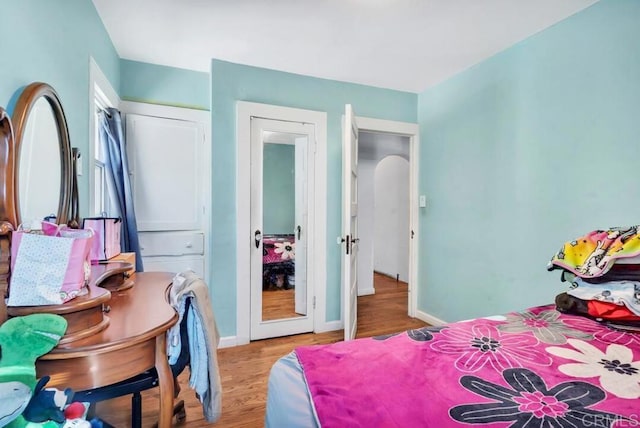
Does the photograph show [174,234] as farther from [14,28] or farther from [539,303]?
[539,303]

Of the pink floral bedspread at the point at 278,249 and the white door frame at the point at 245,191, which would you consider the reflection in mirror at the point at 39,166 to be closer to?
the white door frame at the point at 245,191

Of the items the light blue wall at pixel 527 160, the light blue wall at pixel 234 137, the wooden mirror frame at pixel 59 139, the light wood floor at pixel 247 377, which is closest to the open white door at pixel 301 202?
the light blue wall at pixel 234 137

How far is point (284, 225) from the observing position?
9.47ft

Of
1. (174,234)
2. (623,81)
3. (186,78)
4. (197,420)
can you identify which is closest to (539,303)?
(623,81)

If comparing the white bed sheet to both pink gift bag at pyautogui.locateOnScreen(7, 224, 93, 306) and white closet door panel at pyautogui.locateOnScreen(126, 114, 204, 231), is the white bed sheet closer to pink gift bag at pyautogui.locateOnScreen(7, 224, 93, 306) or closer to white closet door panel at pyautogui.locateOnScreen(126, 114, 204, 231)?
pink gift bag at pyautogui.locateOnScreen(7, 224, 93, 306)

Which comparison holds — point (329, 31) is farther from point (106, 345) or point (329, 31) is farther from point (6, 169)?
point (106, 345)

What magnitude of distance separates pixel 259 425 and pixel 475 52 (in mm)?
2926

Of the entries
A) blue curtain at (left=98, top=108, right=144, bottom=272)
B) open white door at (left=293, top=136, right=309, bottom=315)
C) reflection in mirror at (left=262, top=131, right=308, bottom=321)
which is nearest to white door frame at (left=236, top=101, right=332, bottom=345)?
reflection in mirror at (left=262, top=131, right=308, bottom=321)

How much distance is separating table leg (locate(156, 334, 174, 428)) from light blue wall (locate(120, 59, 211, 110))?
2308 millimetres

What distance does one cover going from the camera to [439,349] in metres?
1.10

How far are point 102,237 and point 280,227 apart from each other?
1.43 metres

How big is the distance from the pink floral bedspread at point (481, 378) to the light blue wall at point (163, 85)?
2.52m

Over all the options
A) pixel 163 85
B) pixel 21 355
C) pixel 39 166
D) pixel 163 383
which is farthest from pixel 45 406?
pixel 163 85

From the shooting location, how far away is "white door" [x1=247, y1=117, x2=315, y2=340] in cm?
279
